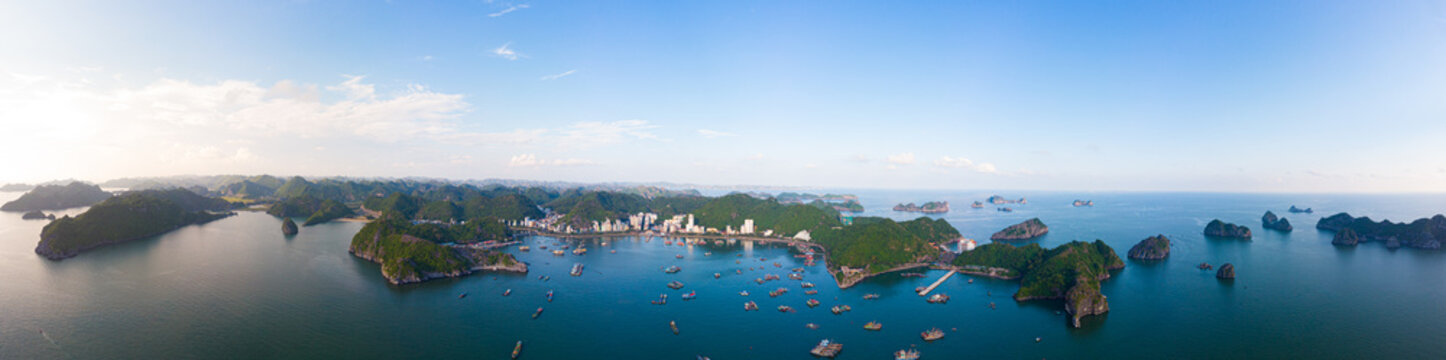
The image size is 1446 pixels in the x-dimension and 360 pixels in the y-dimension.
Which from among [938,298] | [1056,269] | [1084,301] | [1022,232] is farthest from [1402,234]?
[938,298]

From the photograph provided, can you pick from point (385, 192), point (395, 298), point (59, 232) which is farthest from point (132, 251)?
point (385, 192)

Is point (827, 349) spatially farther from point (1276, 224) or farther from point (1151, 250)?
point (1276, 224)

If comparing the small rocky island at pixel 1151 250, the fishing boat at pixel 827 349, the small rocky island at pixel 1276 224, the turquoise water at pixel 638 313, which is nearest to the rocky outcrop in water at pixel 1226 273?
the turquoise water at pixel 638 313

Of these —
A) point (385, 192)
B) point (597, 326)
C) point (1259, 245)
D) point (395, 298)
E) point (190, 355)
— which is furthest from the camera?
point (385, 192)

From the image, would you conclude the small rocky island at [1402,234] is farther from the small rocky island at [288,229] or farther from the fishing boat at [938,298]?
the small rocky island at [288,229]

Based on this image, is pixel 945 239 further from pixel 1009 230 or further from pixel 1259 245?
pixel 1259 245
